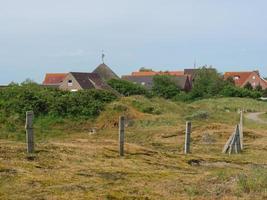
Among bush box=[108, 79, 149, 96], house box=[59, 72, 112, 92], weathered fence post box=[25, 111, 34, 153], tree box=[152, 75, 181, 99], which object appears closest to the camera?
weathered fence post box=[25, 111, 34, 153]

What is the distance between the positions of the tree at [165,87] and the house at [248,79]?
24.6 metres

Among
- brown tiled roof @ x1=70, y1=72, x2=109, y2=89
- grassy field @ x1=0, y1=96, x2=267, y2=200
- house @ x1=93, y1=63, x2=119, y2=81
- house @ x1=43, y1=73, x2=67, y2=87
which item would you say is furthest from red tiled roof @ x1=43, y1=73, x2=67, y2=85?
grassy field @ x1=0, y1=96, x2=267, y2=200

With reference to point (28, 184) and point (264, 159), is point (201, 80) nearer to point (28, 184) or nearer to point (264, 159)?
point (264, 159)

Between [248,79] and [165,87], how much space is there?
33.4m

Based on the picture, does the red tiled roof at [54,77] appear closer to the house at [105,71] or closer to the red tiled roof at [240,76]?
the house at [105,71]

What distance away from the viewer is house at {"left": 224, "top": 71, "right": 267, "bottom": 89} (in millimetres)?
95812

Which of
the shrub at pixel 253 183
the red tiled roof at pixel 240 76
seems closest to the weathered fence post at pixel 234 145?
the shrub at pixel 253 183

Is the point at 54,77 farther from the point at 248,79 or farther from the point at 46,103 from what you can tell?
the point at 46,103

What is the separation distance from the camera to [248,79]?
98375 mm

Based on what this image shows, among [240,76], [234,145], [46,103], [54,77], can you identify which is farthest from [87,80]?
[240,76]

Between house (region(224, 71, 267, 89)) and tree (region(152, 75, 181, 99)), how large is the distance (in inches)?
967

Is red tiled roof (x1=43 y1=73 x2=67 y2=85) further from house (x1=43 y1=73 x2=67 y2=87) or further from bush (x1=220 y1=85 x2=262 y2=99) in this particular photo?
bush (x1=220 y1=85 x2=262 y2=99)

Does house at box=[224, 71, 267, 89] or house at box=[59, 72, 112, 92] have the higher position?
house at box=[224, 71, 267, 89]

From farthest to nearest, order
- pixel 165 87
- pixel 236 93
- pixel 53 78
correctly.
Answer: pixel 53 78 < pixel 236 93 < pixel 165 87
